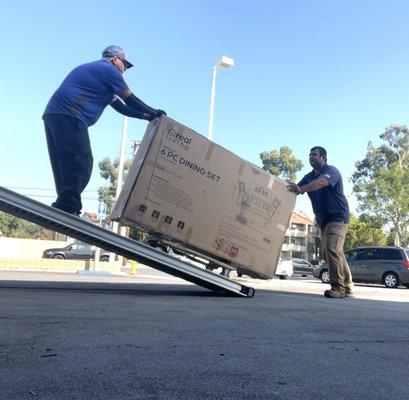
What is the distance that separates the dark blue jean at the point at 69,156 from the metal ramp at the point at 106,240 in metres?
0.25

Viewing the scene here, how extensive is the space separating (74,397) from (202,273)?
145 inches

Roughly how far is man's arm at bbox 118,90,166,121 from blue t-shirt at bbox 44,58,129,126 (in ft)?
0.22

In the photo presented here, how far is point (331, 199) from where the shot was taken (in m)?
6.59

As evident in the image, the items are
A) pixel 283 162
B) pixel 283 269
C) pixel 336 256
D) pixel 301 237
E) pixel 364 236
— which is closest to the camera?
pixel 336 256

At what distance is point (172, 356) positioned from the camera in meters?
2.65

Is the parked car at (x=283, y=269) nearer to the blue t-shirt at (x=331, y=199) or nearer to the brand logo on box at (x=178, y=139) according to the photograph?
the blue t-shirt at (x=331, y=199)

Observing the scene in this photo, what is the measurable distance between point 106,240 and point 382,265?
15401 millimetres

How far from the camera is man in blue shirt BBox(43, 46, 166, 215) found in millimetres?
5195

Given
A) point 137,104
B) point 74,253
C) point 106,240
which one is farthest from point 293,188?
point 74,253

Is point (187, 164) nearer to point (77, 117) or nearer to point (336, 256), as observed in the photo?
point (77, 117)

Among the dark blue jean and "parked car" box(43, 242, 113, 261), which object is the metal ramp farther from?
"parked car" box(43, 242, 113, 261)

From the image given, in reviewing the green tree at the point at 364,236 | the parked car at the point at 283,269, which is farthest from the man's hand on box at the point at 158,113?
the green tree at the point at 364,236

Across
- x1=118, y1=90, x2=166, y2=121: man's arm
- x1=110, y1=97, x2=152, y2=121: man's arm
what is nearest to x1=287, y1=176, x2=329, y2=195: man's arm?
x1=118, y1=90, x2=166, y2=121: man's arm

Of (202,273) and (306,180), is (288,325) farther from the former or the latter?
(306,180)
